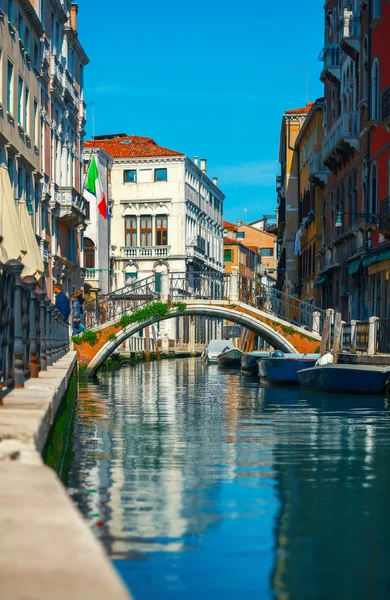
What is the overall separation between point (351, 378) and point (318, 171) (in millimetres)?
14809

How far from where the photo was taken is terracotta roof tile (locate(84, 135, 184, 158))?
52375 millimetres

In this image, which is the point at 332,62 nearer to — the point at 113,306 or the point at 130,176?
the point at 113,306

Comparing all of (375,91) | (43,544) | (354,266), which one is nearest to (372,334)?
(354,266)

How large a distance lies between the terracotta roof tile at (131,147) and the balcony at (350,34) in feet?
88.9

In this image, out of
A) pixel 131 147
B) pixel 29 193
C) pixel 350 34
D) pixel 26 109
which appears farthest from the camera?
pixel 131 147

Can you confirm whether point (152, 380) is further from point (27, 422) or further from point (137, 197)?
point (137, 197)

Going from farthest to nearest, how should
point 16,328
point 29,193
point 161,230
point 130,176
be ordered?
point 161,230 < point 130,176 < point 29,193 < point 16,328

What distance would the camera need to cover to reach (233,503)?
19.7 feet

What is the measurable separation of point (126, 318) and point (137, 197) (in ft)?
85.2

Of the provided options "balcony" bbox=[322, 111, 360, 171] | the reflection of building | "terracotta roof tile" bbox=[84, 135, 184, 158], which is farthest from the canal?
"terracotta roof tile" bbox=[84, 135, 184, 158]

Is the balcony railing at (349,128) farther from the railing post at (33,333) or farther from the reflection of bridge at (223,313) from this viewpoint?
the railing post at (33,333)

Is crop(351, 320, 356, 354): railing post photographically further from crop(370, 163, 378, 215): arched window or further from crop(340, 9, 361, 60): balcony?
crop(340, 9, 361, 60): balcony

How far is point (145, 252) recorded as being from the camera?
52.0 meters

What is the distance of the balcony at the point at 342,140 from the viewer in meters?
24.6
